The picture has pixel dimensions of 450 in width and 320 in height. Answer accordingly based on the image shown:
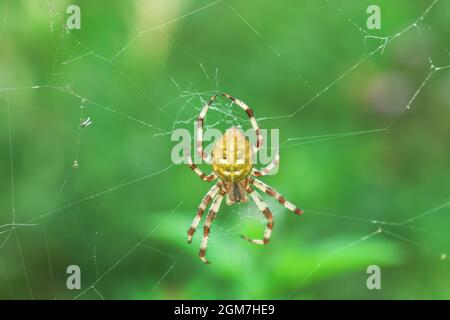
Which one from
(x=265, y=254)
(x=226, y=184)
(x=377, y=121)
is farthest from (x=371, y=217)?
(x=265, y=254)
